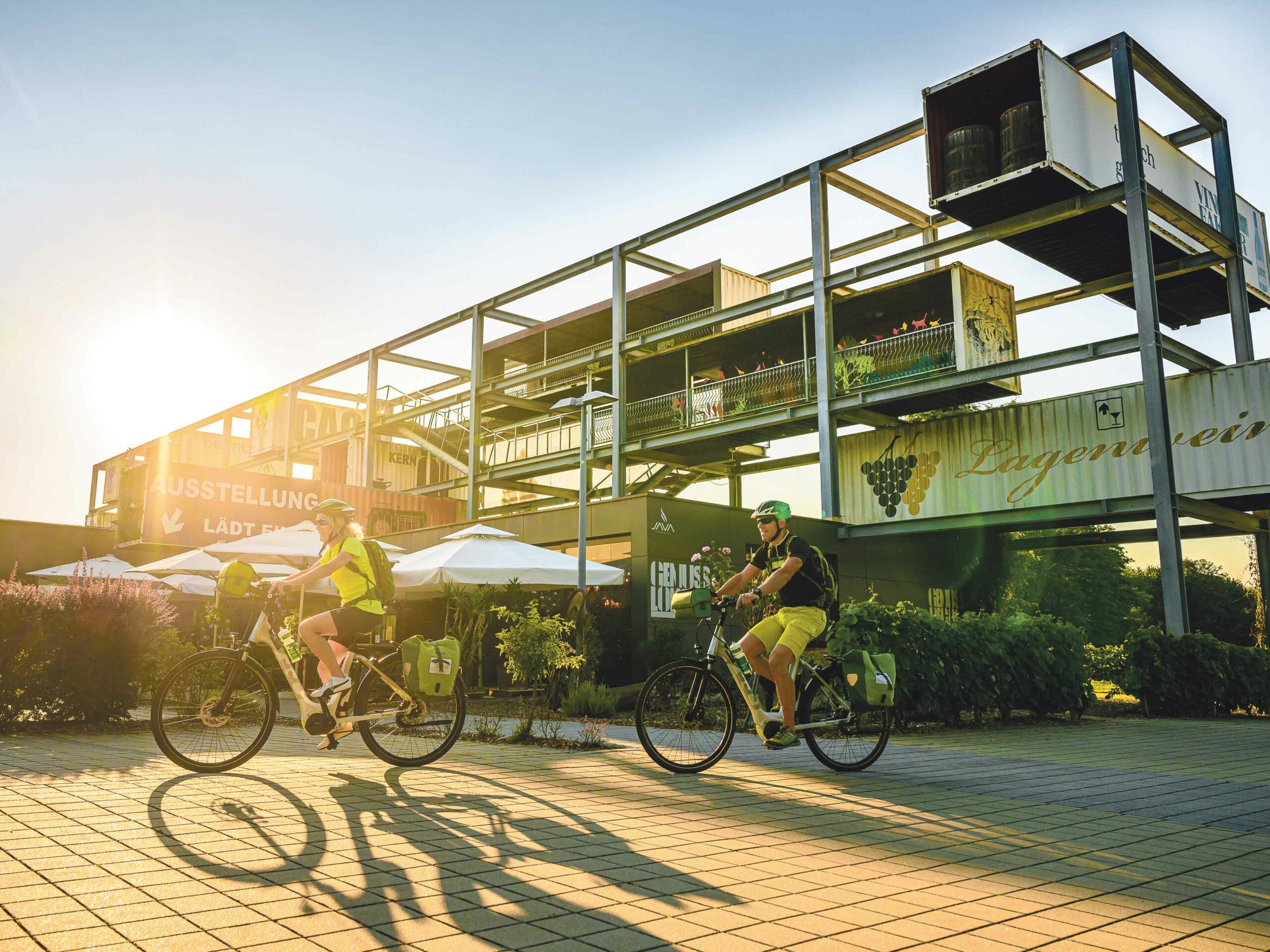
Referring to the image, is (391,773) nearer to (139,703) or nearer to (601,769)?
(601,769)

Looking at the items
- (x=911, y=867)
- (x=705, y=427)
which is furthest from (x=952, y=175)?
(x=911, y=867)

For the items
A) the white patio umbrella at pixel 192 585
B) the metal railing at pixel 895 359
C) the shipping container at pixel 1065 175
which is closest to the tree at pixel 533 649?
the white patio umbrella at pixel 192 585

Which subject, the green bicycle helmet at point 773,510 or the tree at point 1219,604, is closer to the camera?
the green bicycle helmet at point 773,510

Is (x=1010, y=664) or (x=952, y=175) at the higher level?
(x=952, y=175)

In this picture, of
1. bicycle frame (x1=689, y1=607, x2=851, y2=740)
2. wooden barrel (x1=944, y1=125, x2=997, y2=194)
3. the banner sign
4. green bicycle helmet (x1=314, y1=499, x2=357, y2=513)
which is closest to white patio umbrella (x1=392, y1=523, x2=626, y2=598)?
green bicycle helmet (x1=314, y1=499, x2=357, y2=513)

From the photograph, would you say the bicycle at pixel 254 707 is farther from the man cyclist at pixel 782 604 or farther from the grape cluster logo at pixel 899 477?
the grape cluster logo at pixel 899 477

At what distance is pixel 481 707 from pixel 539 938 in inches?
441

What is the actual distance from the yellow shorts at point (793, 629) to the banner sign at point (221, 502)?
91.5 ft

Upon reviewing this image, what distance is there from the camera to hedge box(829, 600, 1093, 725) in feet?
34.0

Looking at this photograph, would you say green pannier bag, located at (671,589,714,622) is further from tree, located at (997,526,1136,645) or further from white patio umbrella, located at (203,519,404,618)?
tree, located at (997,526,1136,645)

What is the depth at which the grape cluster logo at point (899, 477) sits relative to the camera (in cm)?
2527

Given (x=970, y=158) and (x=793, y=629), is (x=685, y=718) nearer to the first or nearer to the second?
(x=793, y=629)

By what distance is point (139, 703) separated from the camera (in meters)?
9.55

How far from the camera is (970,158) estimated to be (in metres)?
21.4
